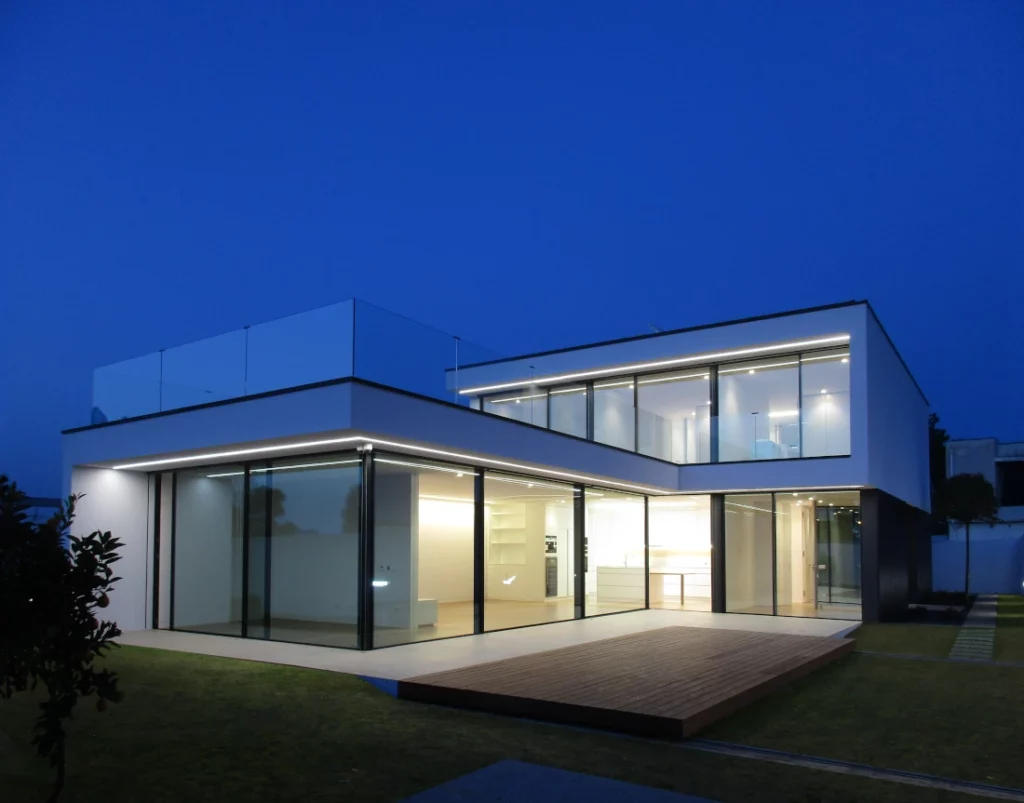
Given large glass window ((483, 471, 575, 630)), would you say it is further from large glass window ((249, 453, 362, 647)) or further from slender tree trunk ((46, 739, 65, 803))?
slender tree trunk ((46, 739, 65, 803))

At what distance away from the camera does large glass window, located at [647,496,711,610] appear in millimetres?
18812

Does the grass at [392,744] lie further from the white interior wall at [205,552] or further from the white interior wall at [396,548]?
the white interior wall at [205,552]

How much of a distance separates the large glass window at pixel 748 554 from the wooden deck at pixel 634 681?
17.9ft

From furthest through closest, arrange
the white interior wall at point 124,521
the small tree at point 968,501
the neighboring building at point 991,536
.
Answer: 1. the neighboring building at point 991,536
2. the small tree at point 968,501
3. the white interior wall at point 124,521

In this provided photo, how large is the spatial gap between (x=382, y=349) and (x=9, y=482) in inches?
261

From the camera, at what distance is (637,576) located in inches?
695

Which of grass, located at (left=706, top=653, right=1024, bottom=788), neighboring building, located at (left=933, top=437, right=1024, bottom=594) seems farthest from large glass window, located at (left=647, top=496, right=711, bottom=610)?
neighboring building, located at (left=933, top=437, right=1024, bottom=594)

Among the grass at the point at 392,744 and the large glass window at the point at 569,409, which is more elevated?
the large glass window at the point at 569,409

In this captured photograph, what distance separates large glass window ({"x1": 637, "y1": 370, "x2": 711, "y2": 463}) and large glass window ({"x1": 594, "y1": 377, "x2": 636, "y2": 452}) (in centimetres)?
21

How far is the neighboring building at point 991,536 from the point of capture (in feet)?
99.4

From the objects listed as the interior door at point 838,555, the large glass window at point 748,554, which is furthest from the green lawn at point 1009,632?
the large glass window at point 748,554

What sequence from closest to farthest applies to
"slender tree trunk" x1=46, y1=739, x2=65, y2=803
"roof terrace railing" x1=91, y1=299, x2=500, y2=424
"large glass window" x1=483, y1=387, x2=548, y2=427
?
"slender tree trunk" x1=46, y1=739, x2=65, y2=803 → "roof terrace railing" x1=91, y1=299, x2=500, y2=424 → "large glass window" x1=483, y1=387, x2=548, y2=427

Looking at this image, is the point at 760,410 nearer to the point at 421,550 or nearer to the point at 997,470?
the point at 421,550

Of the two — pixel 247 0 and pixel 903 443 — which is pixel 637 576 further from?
pixel 247 0
